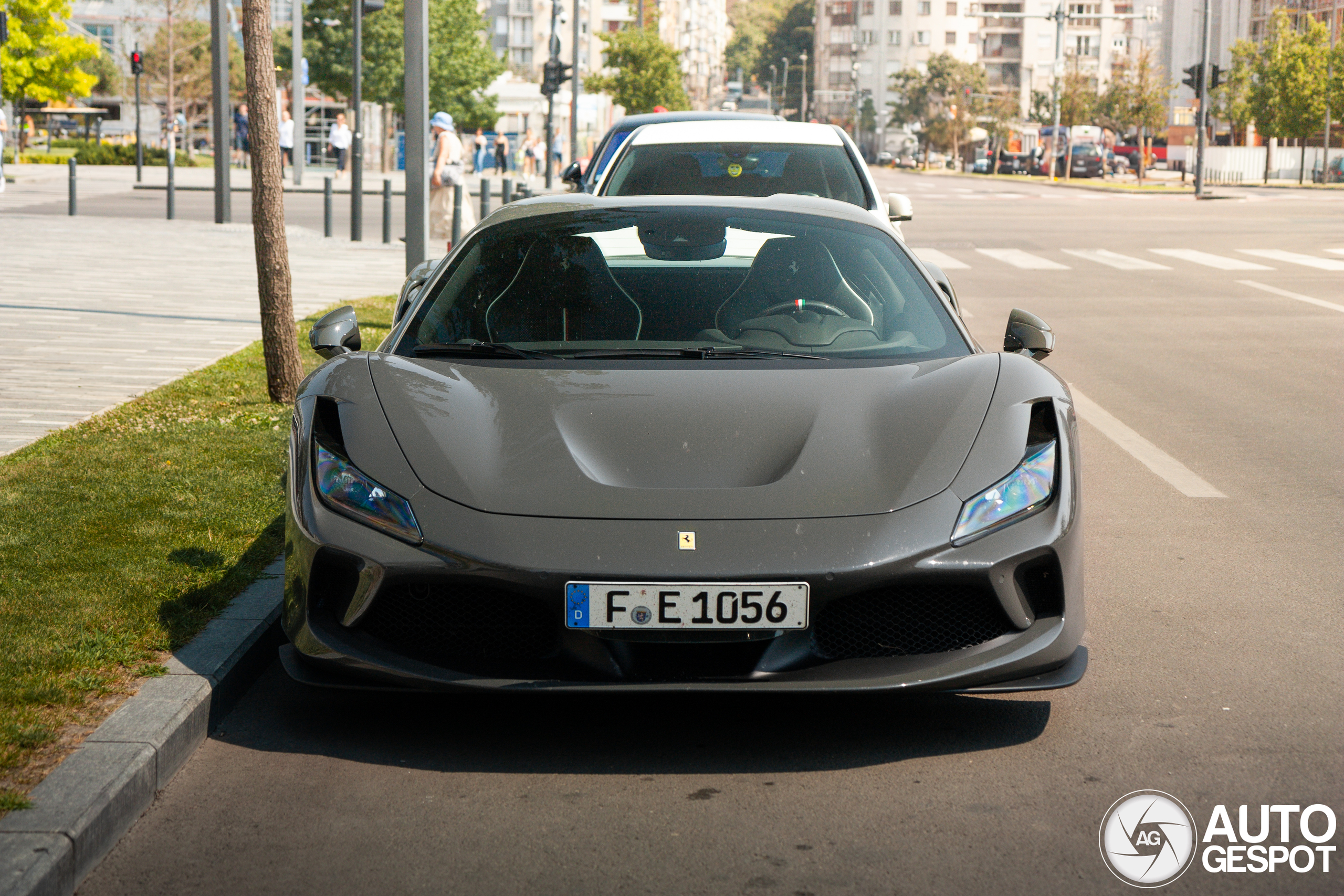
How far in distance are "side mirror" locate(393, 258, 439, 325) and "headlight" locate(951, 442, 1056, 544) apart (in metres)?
2.43

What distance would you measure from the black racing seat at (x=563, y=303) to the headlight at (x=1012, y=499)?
1288 mm

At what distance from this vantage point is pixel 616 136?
42.2 ft

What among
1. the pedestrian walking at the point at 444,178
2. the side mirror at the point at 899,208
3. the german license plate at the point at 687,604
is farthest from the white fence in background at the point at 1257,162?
the german license plate at the point at 687,604

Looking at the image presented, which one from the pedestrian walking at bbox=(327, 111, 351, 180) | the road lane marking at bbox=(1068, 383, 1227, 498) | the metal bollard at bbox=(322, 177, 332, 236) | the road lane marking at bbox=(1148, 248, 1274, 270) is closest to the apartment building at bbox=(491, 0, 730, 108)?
the pedestrian walking at bbox=(327, 111, 351, 180)

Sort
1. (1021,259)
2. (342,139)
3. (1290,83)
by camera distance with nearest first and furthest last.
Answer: (1021,259) < (342,139) < (1290,83)

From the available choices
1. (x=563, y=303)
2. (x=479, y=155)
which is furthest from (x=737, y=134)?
(x=479, y=155)

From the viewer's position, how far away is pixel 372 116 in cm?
7519

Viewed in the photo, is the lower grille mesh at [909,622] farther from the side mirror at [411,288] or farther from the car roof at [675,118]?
the car roof at [675,118]

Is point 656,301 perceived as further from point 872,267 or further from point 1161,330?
point 1161,330

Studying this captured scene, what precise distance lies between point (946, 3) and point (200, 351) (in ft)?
472

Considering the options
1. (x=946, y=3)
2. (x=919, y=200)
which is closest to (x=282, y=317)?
(x=919, y=200)

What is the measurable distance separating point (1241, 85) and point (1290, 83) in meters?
6.34

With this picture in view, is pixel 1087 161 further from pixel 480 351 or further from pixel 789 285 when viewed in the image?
pixel 480 351

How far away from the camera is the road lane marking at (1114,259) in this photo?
63.2 ft
